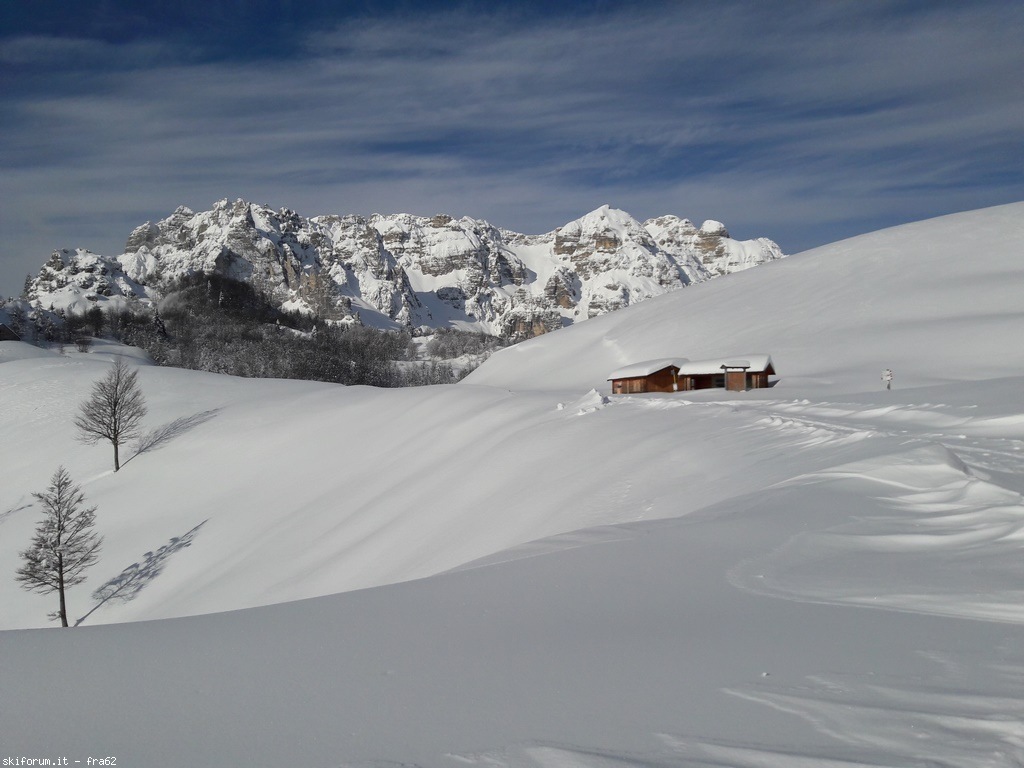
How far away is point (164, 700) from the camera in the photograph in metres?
3.79

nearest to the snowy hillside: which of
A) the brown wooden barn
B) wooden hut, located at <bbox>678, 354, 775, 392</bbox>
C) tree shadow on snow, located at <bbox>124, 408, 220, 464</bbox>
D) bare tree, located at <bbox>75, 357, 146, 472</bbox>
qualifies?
wooden hut, located at <bbox>678, 354, 775, 392</bbox>

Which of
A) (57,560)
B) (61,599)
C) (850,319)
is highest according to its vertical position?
(850,319)

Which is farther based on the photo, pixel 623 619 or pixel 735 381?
pixel 735 381

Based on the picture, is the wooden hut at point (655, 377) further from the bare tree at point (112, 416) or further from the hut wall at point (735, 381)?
the bare tree at point (112, 416)

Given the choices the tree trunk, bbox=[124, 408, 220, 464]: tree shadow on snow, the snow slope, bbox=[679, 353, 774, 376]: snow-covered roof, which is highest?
the snow slope

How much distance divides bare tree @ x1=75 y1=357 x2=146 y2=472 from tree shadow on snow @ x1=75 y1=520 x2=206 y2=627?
44.7 ft

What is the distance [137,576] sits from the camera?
89.1 feet

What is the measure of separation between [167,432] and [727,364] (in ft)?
113

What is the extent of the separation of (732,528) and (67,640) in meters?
6.49

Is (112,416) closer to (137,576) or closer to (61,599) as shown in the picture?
(137,576)

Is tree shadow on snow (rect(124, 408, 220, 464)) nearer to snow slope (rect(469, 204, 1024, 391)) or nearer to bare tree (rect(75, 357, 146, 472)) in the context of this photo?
bare tree (rect(75, 357, 146, 472))

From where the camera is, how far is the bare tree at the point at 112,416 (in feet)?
135

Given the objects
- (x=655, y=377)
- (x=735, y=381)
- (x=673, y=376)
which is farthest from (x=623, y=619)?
(x=673, y=376)

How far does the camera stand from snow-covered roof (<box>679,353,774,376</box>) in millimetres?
36688
